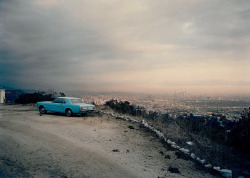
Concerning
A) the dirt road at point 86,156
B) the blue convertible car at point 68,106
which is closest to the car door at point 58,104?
the blue convertible car at point 68,106

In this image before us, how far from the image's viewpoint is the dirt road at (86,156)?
448cm

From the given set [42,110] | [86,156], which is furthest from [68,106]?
[86,156]

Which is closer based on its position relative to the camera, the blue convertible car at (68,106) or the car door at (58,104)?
the blue convertible car at (68,106)

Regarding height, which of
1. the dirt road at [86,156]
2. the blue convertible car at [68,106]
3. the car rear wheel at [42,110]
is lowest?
the dirt road at [86,156]

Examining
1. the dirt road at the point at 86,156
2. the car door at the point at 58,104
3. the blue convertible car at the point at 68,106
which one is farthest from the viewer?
the car door at the point at 58,104

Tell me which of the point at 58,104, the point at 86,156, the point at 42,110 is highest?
the point at 58,104

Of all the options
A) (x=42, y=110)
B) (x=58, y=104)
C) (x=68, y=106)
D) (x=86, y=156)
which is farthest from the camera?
(x=42, y=110)

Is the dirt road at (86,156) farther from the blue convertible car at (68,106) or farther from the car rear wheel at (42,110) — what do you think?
the car rear wheel at (42,110)

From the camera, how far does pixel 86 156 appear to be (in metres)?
5.52

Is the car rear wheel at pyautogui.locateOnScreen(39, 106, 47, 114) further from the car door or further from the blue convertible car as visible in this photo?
the car door

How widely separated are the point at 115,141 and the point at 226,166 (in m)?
4.23

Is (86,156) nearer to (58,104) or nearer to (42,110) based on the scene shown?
(58,104)

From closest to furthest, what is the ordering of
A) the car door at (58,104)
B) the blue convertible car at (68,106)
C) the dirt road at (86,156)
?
the dirt road at (86,156) → the blue convertible car at (68,106) → the car door at (58,104)

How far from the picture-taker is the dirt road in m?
4.48
